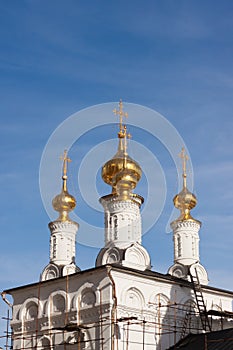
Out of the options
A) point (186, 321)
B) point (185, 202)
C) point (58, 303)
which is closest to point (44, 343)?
point (58, 303)

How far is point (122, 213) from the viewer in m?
21.6

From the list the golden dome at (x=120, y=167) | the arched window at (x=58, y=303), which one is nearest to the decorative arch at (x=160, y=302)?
the arched window at (x=58, y=303)

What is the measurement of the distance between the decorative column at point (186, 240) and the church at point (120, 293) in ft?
0.11

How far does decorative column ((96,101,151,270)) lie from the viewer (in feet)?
66.2

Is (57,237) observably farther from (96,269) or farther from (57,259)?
(96,269)

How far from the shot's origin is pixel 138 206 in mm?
22297

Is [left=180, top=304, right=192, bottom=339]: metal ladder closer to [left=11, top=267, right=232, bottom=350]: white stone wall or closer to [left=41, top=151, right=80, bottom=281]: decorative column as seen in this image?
[left=11, top=267, right=232, bottom=350]: white stone wall

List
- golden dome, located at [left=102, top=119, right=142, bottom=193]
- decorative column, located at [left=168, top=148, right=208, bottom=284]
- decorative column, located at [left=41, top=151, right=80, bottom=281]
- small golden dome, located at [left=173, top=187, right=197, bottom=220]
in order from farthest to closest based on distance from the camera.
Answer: small golden dome, located at [left=173, top=187, right=197, bottom=220] < golden dome, located at [left=102, top=119, right=142, bottom=193] < decorative column, located at [left=168, top=148, right=208, bottom=284] < decorative column, located at [left=41, top=151, right=80, bottom=281]

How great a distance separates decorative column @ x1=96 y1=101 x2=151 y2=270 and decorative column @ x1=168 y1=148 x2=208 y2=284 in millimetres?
1395


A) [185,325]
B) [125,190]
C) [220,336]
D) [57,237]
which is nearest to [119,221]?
[125,190]

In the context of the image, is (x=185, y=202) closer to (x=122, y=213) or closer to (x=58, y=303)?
(x=122, y=213)

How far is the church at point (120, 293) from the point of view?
17922mm

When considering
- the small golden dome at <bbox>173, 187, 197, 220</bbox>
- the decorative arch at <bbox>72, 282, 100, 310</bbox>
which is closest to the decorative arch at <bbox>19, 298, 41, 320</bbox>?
the decorative arch at <bbox>72, 282, 100, 310</bbox>

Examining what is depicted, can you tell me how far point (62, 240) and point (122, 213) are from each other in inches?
94.1
